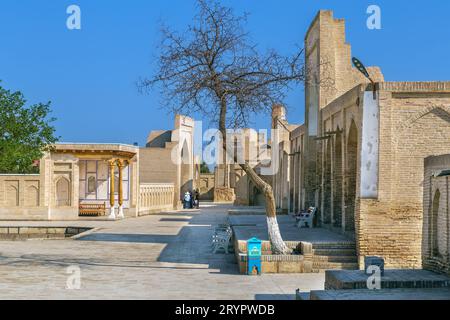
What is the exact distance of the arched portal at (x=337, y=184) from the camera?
20.4m

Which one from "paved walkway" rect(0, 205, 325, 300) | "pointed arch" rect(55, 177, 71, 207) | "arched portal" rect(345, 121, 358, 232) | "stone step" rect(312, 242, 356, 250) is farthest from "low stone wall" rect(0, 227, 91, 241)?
"stone step" rect(312, 242, 356, 250)

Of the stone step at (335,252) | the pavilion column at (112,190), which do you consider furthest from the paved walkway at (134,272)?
the pavilion column at (112,190)

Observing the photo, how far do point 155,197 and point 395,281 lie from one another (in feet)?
99.3

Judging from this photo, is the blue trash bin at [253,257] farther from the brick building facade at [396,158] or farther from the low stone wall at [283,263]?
the brick building facade at [396,158]

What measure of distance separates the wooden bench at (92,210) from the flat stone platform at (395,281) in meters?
24.5

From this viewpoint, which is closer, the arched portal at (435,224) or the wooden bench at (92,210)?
the arched portal at (435,224)

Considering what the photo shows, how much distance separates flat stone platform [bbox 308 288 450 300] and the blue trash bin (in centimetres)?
483

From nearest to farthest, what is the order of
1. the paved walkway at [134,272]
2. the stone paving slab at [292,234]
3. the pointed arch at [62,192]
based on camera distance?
the paved walkway at [134,272] < the stone paving slab at [292,234] < the pointed arch at [62,192]

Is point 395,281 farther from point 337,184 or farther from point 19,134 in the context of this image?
point 19,134

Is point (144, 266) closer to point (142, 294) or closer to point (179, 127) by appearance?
point (142, 294)

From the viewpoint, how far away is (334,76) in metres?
22.5

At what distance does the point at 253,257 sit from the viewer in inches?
563
